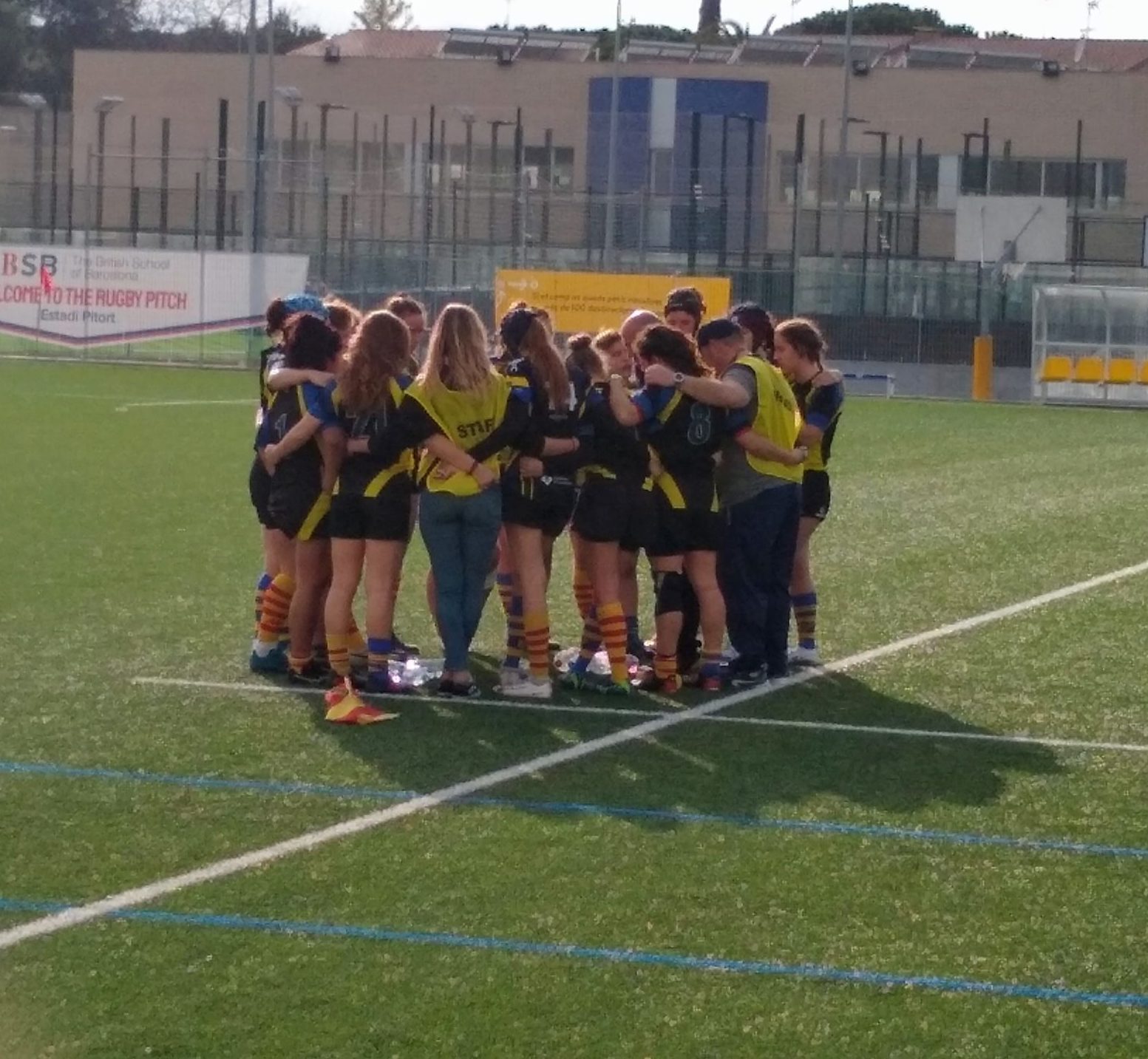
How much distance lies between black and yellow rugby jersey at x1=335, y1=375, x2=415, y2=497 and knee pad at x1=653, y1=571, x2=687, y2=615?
123 centimetres

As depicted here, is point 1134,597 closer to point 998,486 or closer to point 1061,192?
point 998,486

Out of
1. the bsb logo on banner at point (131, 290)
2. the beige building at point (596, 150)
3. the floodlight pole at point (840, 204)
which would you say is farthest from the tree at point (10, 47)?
the bsb logo on banner at point (131, 290)

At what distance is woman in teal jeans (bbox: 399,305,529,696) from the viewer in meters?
8.22

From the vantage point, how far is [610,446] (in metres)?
8.63

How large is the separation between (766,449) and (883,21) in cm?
9368

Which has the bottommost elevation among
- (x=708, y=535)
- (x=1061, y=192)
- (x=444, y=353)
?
(x=708, y=535)

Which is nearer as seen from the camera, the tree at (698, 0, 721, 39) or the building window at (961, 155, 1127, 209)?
the building window at (961, 155, 1127, 209)

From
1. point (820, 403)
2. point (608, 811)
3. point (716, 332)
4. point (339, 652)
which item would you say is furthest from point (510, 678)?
point (608, 811)

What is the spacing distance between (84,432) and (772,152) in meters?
37.2

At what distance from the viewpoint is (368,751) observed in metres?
7.64

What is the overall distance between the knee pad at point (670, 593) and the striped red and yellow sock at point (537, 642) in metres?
0.54

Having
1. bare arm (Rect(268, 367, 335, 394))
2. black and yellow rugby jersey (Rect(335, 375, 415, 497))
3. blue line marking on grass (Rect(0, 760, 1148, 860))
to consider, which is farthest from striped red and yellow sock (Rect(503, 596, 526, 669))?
blue line marking on grass (Rect(0, 760, 1148, 860))

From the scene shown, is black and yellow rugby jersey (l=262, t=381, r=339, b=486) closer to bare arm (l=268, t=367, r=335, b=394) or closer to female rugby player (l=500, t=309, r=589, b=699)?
bare arm (l=268, t=367, r=335, b=394)

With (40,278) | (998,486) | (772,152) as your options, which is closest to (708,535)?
(998,486)
